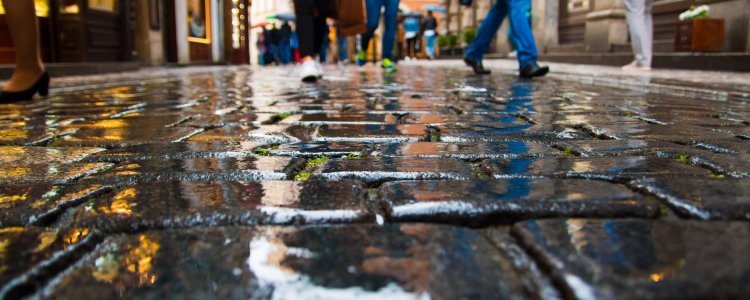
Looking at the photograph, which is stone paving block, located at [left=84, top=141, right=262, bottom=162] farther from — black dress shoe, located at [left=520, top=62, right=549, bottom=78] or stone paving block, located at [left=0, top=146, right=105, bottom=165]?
black dress shoe, located at [left=520, top=62, right=549, bottom=78]

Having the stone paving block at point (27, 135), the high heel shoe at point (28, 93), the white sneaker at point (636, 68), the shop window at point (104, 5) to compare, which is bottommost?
the stone paving block at point (27, 135)

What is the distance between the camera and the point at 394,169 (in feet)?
5.53

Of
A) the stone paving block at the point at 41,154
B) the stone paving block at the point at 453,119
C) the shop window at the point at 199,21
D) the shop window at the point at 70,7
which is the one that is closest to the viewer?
the stone paving block at the point at 41,154

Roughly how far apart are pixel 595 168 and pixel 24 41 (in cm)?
381

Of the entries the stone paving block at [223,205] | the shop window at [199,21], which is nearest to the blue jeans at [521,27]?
the stone paving block at [223,205]

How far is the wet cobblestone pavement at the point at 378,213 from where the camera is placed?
83 centimetres

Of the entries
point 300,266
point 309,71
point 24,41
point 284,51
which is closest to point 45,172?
point 300,266

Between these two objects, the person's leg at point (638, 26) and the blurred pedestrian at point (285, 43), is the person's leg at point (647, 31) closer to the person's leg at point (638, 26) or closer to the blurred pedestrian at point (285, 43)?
the person's leg at point (638, 26)

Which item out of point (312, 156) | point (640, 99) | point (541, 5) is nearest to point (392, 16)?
point (640, 99)

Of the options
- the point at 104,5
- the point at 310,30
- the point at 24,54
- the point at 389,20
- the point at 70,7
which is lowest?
the point at 24,54

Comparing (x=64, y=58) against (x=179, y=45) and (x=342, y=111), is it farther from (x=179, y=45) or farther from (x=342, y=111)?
(x=342, y=111)

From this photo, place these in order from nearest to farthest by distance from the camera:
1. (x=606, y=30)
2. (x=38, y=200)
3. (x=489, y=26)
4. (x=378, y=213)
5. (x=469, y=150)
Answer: (x=378, y=213)
(x=38, y=200)
(x=469, y=150)
(x=489, y=26)
(x=606, y=30)

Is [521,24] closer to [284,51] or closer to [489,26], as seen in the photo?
[489,26]

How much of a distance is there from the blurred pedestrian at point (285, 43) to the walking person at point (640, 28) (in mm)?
18049
